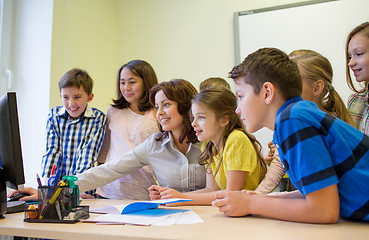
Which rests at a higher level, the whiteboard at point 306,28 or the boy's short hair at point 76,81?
the whiteboard at point 306,28

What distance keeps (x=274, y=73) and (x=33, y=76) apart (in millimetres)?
1975

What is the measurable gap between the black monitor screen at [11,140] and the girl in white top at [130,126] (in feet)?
2.61

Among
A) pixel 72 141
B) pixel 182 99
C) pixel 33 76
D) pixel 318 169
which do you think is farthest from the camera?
pixel 33 76

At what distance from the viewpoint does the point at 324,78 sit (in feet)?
4.98

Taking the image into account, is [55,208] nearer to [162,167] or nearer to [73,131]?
[162,167]

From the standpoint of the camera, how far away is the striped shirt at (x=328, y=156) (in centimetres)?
72

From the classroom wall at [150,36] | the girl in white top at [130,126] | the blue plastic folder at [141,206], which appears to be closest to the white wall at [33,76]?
the classroom wall at [150,36]

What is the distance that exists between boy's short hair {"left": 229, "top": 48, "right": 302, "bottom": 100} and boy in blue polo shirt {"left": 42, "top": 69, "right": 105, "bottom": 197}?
1.13 meters

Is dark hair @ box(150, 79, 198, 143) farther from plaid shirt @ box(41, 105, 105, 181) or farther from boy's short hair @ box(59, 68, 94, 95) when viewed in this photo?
boy's short hair @ box(59, 68, 94, 95)

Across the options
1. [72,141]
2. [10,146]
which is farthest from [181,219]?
[72,141]

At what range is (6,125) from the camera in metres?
1.01

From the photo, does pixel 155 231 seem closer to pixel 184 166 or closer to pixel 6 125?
pixel 6 125

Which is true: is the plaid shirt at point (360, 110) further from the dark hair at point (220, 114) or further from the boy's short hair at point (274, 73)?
the boy's short hair at point (274, 73)

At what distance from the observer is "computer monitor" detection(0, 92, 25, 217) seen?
99 centimetres
